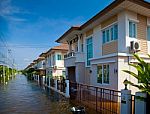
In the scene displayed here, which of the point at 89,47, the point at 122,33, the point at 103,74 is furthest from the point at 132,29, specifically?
the point at 89,47

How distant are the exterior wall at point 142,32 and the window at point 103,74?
2.81 m

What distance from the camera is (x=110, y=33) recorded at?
15.9 m

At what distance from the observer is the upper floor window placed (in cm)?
1510

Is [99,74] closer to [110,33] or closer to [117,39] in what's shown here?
[110,33]

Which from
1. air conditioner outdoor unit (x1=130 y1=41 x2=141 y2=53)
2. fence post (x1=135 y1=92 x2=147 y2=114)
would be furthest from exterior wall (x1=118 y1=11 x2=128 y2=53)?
fence post (x1=135 y1=92 x2=147 y2=114)

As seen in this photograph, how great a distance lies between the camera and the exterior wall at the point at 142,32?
14881mm

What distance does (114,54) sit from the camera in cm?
1420

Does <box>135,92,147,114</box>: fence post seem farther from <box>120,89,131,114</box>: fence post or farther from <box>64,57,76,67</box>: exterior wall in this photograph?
<box>64,57,76,67</box>: exterior wall

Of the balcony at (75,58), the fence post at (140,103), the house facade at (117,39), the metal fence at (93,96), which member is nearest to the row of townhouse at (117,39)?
the house facade at (117,39)

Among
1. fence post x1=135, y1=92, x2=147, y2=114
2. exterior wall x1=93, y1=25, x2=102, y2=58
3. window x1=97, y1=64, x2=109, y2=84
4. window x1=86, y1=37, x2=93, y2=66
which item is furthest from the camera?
window x1=86, y1=37, x2=93, y2=66

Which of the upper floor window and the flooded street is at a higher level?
the upper floor window

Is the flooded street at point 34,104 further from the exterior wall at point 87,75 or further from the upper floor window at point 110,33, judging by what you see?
the upper floor window at point 110,33

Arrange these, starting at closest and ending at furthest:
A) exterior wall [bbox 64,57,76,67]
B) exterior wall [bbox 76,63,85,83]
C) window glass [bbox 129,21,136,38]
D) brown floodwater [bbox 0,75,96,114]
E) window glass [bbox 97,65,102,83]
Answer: brown floodwater [bbox 0,75,96,114]
window glass [bbox 129,21,136,38]
window glass [bbox 97,65,102,83]
exterior wall [bbox 76,63,85,83]
exterior wall [bbox 64,57,76,67]

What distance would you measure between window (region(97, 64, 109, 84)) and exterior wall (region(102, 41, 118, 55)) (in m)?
1.05
